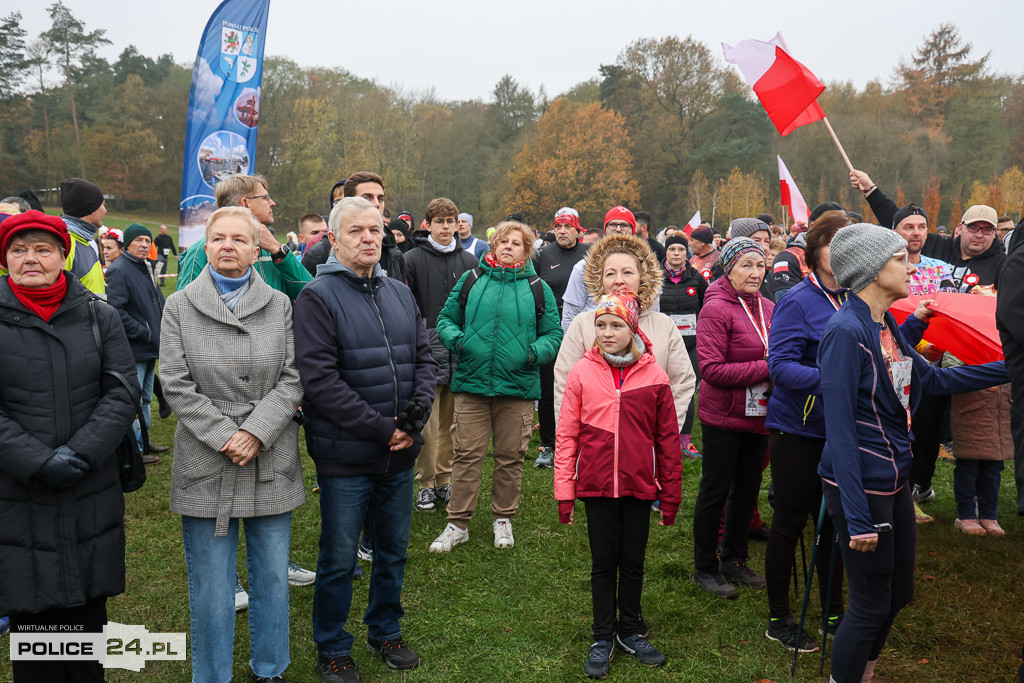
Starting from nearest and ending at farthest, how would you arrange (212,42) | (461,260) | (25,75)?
(461,260) → (212,42) → (25,75)

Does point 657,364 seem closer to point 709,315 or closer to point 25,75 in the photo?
point 709,315

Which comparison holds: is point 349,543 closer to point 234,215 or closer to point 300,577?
point 300,577

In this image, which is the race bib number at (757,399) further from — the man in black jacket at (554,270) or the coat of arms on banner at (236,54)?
the coat of arms on banner at (236,54)

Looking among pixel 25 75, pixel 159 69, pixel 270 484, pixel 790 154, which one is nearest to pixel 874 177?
pixel 790 154

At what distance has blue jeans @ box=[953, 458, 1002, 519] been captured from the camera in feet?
18.2

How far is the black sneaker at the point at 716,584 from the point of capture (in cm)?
439

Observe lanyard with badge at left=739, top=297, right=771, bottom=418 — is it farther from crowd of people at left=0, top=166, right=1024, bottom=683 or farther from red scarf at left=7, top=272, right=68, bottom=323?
red scarf at left=7, top=272, right=68, bottom=323

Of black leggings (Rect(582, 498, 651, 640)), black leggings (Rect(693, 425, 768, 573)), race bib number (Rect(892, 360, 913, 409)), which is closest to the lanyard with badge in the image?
black leggings (Rect(693, 425, 768, 573))

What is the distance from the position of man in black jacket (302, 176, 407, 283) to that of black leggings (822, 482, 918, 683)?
3.13 m

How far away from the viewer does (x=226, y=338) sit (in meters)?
3.21

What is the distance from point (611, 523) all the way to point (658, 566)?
4.73 feet

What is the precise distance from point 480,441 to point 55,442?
284 centimetres

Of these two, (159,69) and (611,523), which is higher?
(159,69)

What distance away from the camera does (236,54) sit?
673 centimetres
